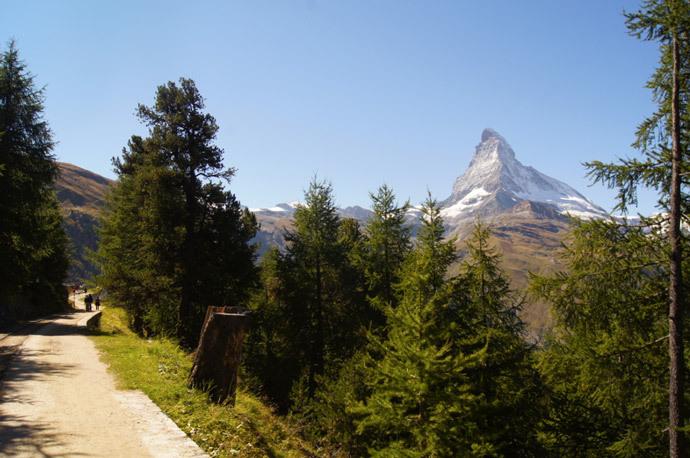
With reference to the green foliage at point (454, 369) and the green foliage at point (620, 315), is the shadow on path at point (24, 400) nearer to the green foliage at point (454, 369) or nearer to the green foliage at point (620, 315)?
the green foliage at point (454, 369)

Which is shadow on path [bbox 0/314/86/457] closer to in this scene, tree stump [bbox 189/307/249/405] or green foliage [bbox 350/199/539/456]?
tree stump [bbox 189/307/249/405]

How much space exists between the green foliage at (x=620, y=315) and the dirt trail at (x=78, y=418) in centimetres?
766

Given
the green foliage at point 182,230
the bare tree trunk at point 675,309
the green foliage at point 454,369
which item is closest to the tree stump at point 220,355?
the green foliage at point 454,369

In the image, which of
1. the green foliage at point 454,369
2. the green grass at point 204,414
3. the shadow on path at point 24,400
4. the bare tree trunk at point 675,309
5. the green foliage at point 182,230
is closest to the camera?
the shadow on path at point 24,400

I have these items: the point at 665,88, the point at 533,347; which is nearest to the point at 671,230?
the point at 665,88

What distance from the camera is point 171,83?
21.8 metres

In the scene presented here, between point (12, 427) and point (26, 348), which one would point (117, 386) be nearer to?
point (12, 427)

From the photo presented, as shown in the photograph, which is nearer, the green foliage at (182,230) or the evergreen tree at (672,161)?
the evergreen tree at (672,161)

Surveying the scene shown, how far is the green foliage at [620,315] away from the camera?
317 inches

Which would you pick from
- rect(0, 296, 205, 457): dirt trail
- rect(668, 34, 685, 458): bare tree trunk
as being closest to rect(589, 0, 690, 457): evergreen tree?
rect(668, 34, 685, 458): bare tree trunk

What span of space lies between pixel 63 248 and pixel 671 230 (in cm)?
4871

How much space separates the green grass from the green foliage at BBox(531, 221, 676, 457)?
6.37 metres

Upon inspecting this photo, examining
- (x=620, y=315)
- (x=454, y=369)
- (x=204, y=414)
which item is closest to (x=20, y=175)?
(x=204, y=414)

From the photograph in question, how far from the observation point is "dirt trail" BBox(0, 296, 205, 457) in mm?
5949
